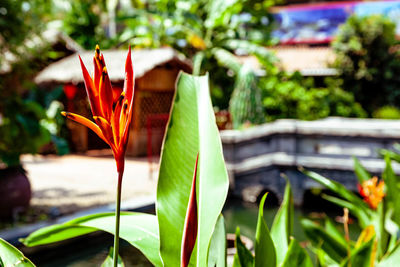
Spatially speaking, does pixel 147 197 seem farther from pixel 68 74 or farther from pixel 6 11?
pixel 68 74

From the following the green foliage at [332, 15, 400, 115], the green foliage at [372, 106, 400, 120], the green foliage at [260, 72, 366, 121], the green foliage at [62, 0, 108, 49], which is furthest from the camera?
the green foliage at [62, 0, 108, 49]

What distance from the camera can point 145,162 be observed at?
1070cm

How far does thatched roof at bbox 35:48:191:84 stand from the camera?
A: 10891 mm

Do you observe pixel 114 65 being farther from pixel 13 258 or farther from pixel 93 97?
pixel 93 97

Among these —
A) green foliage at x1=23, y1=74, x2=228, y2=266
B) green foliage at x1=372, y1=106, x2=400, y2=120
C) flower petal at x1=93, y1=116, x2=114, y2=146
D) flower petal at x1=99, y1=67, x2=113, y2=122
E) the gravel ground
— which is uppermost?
flower petal at x1=99, y1=67, x2=113, y2=122

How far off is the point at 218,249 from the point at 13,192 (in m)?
4.83

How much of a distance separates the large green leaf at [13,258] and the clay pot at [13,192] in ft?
16.1

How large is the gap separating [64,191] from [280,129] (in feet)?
13.0

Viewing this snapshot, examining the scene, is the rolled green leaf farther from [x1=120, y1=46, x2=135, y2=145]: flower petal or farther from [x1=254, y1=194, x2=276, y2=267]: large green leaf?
[x1=254, y1=194, x2=276, y2=267]: large green leaf

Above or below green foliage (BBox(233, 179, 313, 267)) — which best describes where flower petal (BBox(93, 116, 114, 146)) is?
above

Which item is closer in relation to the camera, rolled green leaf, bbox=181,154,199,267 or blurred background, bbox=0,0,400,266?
rolled green leaf, bbox=181,154,199,267

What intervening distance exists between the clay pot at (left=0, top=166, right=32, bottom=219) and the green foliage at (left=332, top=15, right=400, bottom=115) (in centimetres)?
1184

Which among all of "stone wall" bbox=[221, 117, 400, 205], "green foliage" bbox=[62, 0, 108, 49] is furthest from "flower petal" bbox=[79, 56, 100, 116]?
"green foliage" bbox=[62, 0, 108, 49]

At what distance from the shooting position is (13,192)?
547cm
